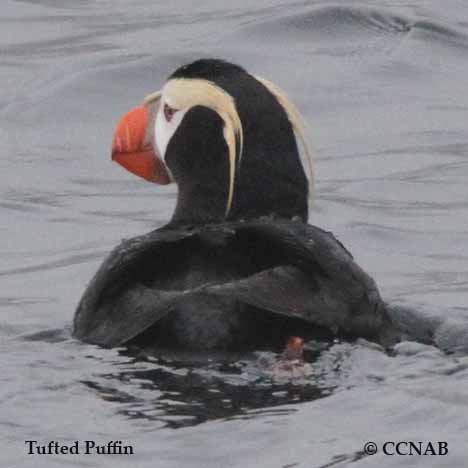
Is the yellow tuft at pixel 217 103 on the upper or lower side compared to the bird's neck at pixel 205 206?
upper

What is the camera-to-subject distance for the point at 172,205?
1105 cm

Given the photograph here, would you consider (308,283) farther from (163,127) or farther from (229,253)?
(163,127)

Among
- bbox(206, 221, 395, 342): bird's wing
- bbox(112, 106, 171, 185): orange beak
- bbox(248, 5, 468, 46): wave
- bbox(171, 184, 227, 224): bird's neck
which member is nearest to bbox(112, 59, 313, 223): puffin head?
bbox(171, 184, 227, 224): bird's neck

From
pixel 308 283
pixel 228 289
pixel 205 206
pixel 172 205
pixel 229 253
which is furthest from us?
pixel 172 205

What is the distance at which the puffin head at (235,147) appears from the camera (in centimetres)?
809

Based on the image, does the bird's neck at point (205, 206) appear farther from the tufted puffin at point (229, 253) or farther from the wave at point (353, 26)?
the wave at point (353, 26)

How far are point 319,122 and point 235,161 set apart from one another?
4.45 m

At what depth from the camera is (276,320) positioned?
24.1 ft

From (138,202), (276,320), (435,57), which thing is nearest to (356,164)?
(138,202)

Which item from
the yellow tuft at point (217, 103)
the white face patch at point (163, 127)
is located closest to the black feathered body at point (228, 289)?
the yellow tuft at point (217, 103)

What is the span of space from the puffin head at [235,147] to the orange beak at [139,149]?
1.28ft

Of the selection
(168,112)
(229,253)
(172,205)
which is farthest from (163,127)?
(172,205)

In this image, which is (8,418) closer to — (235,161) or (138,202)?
(235,161)

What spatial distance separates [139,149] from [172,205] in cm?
244
